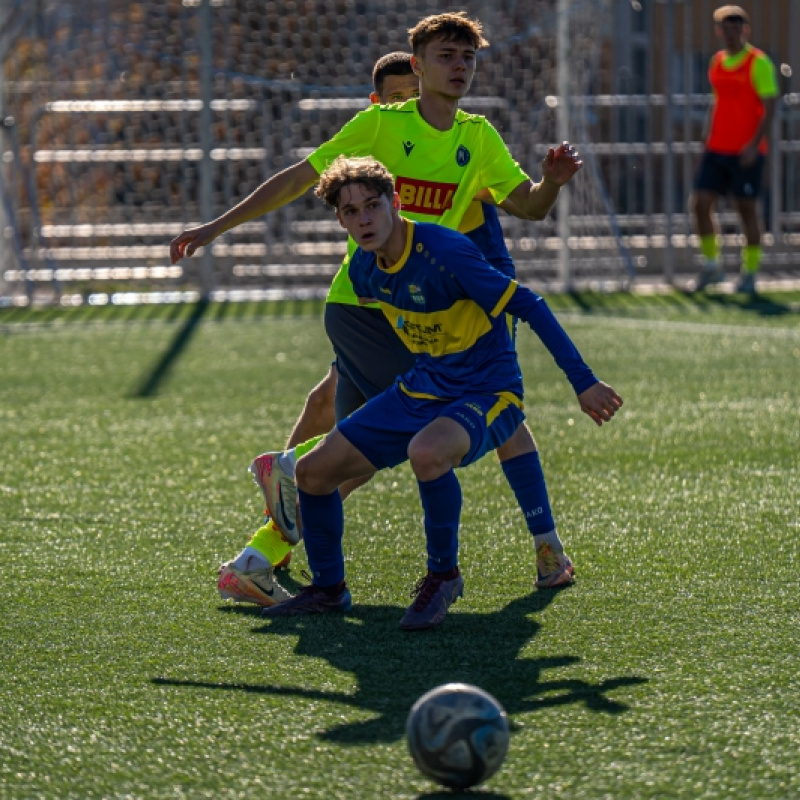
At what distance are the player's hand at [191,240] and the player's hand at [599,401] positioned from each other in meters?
1.31

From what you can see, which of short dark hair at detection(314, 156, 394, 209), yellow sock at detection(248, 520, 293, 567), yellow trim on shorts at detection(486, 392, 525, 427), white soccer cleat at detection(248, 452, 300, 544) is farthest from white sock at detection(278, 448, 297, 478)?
short dark hair at detection(314, 156, 394, 209)

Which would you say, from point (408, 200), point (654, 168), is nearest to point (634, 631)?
point (408, 200)

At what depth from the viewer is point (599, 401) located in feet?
14.4

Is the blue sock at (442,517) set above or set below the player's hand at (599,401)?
below

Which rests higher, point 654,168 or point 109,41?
point 109,41

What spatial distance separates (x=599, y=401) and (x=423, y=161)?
1260 mm

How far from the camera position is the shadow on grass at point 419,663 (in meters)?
3.71

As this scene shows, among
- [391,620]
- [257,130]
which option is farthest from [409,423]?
[257,130]

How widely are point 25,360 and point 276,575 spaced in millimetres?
6010

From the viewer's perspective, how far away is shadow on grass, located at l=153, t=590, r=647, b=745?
12.2 ft

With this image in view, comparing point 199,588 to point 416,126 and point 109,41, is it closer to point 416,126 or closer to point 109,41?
point 416,126

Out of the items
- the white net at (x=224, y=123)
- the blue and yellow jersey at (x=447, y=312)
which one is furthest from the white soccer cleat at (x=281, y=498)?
the white net at (x=224, y=123)

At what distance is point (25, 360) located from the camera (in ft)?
35.7

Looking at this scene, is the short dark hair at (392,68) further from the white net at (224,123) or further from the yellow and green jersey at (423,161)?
the white net at (224,123)
